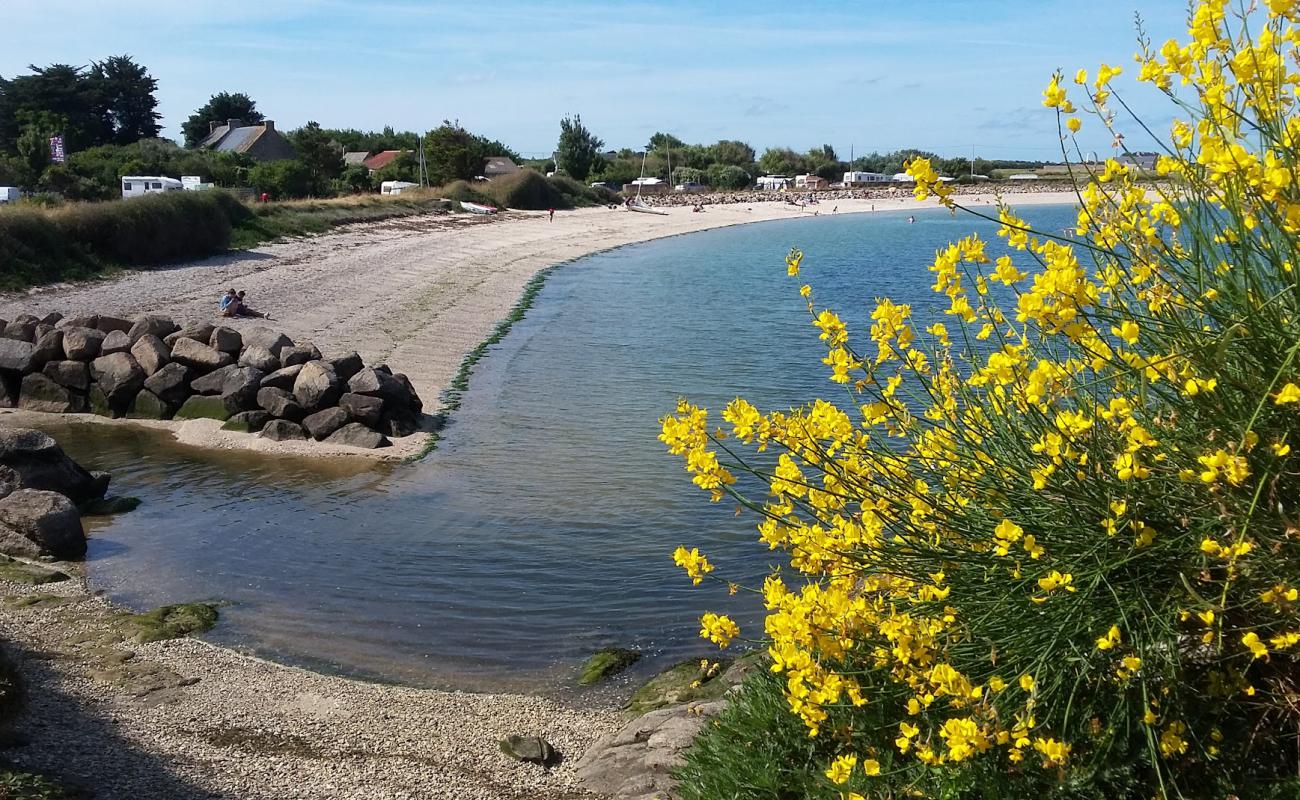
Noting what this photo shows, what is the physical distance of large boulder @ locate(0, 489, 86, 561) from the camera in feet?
38.9

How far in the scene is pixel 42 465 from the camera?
44.4 ft

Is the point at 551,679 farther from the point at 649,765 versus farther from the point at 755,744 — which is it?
the point at 755,744

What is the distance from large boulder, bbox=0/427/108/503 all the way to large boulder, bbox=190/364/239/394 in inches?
178

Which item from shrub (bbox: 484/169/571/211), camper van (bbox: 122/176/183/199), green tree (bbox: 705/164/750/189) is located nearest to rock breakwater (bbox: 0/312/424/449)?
camper van (bbox: 122/176/183/199)

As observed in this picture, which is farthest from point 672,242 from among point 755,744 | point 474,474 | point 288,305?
point 755,744

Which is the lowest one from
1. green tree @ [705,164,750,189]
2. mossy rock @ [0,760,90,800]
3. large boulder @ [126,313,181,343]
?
mossy rock @ [0,760,90,800]

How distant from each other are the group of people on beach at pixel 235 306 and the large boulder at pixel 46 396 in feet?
16.9

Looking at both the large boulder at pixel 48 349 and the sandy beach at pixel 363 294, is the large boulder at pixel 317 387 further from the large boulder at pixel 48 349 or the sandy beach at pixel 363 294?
the large boulder at pixel 48 349

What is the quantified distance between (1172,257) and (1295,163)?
0.65 meters

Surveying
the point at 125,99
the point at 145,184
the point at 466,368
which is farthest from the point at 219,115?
the point at 466,368

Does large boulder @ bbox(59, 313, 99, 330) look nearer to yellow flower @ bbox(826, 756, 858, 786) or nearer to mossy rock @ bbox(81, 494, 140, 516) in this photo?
mossy rock @ bbox(81, 494, 140, 516)

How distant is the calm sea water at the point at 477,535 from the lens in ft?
33.2

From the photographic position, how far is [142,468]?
16.0 m

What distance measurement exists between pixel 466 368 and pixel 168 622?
44.8ft
